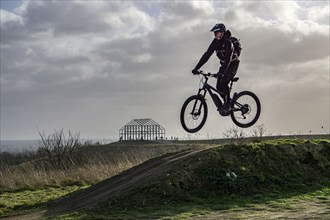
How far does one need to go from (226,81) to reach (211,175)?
3529 millimetres

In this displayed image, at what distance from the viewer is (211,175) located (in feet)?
52.9

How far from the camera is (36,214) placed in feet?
49.9

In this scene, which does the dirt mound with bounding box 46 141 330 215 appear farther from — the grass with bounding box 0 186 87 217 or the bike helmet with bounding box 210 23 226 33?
the bike helmet with bounding box 210 23 226 33

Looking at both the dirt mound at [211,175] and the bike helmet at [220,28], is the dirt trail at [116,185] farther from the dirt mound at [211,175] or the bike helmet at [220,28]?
the bike helmet at [220,28]

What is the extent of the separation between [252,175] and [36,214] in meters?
7.08

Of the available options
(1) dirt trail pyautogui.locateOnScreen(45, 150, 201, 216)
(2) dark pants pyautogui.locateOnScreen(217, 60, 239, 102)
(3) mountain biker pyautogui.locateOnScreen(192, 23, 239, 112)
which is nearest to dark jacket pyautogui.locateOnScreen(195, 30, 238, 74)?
(3) mountain biker pyautogui.locateOnScreen(192, 23, 239, 112)

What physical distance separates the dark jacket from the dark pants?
0.48 feet

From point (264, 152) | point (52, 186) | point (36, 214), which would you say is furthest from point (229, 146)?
point (52, 186)

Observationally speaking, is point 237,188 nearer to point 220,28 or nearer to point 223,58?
point 223,58

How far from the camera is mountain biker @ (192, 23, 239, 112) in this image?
557 inches

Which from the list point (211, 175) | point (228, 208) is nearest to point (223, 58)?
point (211, 175)

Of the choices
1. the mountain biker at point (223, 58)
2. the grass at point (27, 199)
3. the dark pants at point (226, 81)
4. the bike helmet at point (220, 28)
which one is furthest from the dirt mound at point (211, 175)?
the bike helmet at point (220, 28)

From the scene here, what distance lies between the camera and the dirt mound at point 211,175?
15445mm

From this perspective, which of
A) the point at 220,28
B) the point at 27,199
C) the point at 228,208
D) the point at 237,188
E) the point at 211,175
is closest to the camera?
the point at 228,208
